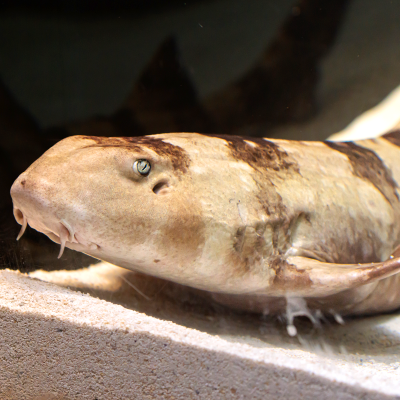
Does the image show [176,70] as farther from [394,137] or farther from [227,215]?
[394,137]

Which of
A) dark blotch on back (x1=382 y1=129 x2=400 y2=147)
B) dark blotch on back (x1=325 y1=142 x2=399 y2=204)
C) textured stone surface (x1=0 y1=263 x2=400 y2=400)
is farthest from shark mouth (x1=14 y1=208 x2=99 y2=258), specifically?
dark blotch on back (x1=382 y1=129 x2=400 y2=147)

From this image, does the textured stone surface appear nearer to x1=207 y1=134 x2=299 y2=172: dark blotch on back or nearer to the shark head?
the shark head

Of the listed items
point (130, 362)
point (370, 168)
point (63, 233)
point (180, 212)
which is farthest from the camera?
point (370, 168)

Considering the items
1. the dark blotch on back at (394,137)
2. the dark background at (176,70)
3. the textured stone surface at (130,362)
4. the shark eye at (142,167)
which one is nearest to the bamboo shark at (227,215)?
the shark eye at (142,167)

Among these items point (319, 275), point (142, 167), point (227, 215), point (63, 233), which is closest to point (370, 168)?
point (319, 275)

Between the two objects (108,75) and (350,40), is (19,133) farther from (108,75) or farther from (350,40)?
(350,40)

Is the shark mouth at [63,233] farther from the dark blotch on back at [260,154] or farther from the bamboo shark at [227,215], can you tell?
the dark blotch on back at [260,154]
